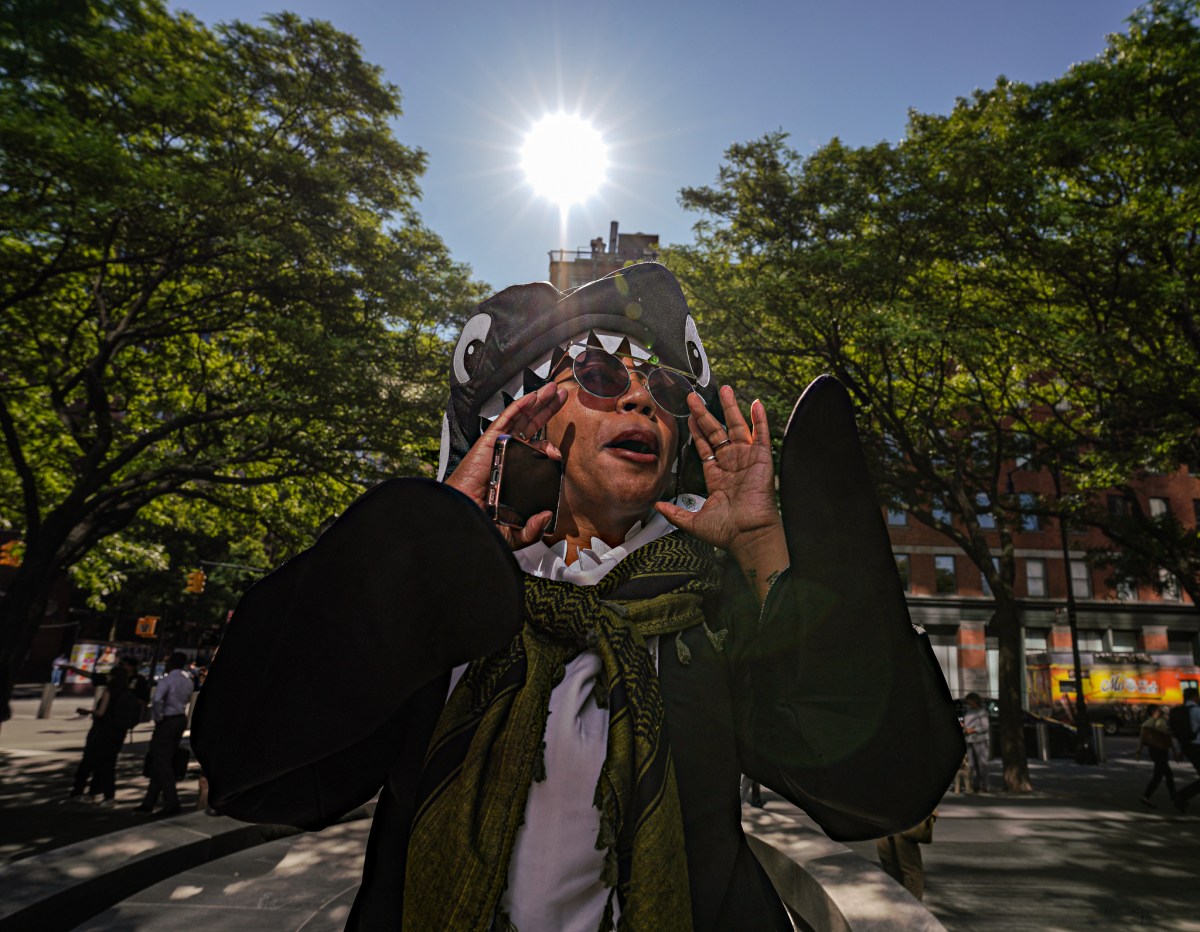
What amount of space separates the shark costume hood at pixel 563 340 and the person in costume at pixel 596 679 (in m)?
0.16

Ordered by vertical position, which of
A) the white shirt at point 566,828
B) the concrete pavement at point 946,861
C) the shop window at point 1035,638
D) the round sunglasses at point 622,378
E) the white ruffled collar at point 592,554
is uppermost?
the shop window at point 1035,638

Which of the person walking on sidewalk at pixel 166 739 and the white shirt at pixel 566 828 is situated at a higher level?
the white shirt at pixel 566 828

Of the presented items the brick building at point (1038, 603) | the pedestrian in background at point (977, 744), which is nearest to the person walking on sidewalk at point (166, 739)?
the pedestrian in background at point (977, 744)

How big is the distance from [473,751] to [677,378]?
1.02 m

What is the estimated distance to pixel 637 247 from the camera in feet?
128

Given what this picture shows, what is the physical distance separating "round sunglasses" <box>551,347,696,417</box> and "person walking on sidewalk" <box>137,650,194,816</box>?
973 centimetres

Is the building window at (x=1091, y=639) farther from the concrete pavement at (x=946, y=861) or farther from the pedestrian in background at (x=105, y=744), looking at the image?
the pedestrian in background at (x=105, y=744)

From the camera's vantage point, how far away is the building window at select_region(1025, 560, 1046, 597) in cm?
3762

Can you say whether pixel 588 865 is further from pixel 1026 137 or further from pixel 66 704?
pixel 66 704

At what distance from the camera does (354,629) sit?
4.30 feet

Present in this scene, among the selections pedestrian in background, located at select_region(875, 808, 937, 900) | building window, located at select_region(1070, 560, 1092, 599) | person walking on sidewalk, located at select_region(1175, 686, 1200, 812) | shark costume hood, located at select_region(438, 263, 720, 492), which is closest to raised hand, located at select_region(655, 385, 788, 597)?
shark costume hood, located at select_region(438, 263, 720, 492)

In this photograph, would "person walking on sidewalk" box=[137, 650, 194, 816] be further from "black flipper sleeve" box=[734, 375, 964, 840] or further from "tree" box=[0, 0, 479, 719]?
"black flipper sleeve" box=[734, 375, 964, 840]

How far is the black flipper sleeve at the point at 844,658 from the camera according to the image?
1356 mm

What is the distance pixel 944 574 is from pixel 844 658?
3968cm
